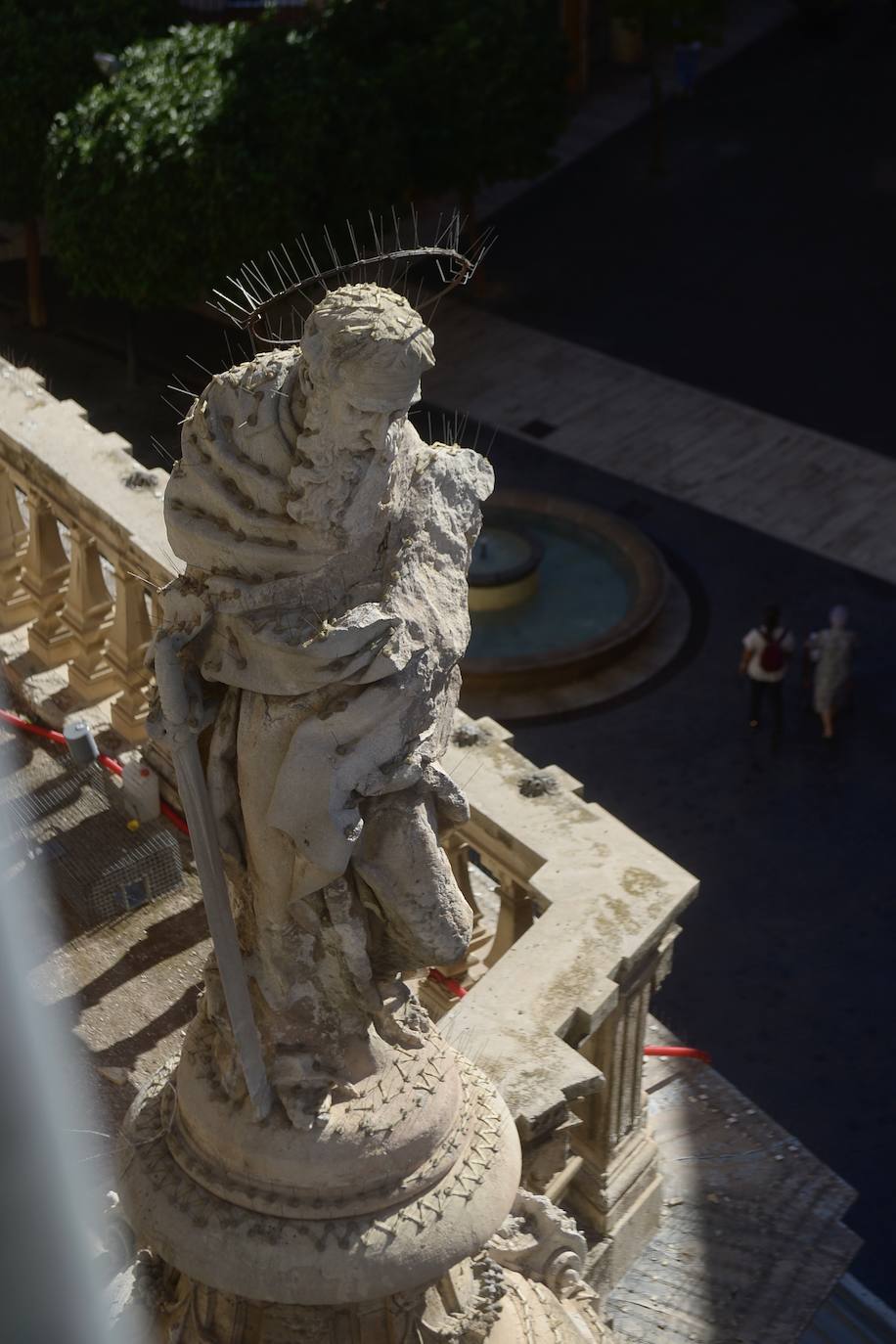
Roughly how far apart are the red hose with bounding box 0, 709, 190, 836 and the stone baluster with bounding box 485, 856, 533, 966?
1.92 metres

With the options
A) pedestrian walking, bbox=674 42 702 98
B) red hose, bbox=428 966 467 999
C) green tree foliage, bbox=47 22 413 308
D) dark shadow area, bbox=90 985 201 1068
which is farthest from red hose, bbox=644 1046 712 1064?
pedestrian walking, bbox=674 42 702 98

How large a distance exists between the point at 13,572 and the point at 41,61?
643 inches

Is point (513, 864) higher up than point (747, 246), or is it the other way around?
point (513, 864)

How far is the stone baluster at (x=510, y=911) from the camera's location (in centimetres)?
948

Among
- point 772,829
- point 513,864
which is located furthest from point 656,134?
point 513,864

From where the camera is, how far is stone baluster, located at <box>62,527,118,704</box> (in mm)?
11398

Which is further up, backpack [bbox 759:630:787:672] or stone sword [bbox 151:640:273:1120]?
stone sword [bbox 151:640:273:1120]

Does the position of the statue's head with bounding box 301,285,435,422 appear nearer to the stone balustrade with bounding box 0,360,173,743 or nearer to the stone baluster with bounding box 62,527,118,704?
the stone balustrade with bounding box 0,360,173,743

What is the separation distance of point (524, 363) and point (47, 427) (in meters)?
19.0

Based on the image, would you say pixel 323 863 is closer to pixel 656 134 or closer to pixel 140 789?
pixel 140 789

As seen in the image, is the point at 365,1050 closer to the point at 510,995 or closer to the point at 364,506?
the point at 364,506

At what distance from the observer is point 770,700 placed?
21.7 metres

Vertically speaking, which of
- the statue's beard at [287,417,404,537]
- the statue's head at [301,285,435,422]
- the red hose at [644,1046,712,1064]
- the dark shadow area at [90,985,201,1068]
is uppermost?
the statue's head at [301,285,435,422]

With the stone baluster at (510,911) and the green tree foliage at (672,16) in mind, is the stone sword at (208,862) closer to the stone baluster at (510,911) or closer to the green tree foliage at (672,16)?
the stone baluster at (510,911)
